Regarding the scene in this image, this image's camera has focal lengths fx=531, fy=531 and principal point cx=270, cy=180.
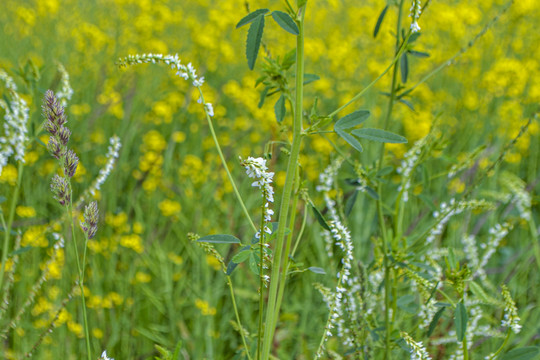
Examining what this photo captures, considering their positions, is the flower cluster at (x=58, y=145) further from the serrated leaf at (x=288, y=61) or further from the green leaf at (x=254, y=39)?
the serrated leaf at (x=288, y=61)

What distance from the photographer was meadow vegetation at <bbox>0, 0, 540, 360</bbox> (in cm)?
100

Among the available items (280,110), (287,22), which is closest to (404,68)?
(280,110)

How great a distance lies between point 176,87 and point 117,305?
203cm

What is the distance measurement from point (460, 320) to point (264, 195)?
48 cm

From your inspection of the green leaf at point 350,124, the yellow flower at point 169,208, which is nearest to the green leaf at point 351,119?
the green leaf at point 350,124

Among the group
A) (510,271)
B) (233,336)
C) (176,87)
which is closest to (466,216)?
(510,271)

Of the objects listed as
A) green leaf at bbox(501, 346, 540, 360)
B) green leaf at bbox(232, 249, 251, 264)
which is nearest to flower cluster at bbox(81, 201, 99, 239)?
green leaf at bbox(232, 249, 251, 264)

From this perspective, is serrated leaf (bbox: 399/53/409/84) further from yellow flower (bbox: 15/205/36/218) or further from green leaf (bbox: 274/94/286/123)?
yellow flower (bbox: 15/205/36/218)

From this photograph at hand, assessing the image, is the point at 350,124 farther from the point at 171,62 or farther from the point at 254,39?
the point at 171,62

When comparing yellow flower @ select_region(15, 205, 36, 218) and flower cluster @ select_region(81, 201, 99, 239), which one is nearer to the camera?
flower cluster @ select_region(81, 201, 99, 239)

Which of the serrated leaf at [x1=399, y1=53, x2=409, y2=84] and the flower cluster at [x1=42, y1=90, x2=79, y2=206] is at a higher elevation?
the serrated leaf at [x1=399, y1=53, x2=409, y2=84]

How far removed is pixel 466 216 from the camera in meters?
2.59

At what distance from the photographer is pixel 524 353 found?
3.55ft

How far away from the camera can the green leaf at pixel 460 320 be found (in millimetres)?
991
